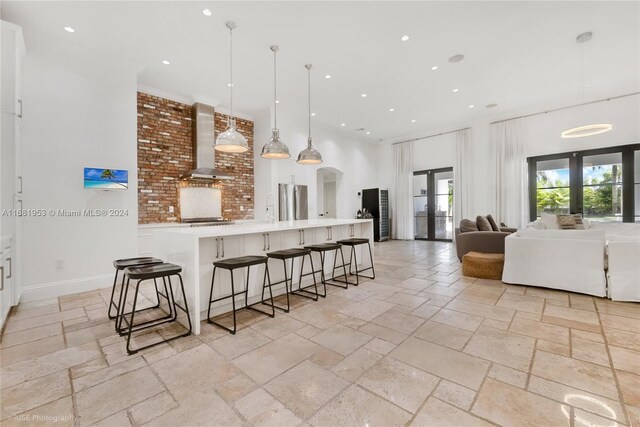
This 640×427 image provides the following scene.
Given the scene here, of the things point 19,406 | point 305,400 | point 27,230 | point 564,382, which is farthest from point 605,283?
point 27,230

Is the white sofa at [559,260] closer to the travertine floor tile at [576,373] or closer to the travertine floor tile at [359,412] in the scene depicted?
the travertine floor tile at [576,373]

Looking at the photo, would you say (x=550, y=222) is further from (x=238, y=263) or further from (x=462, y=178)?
(x=238, y=263)

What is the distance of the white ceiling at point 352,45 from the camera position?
11.0 feet

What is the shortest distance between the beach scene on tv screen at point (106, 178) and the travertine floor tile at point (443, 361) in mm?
4499

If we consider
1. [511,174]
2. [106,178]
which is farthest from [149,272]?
[511,174]

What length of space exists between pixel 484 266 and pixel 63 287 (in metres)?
6.16

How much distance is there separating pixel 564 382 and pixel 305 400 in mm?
1661

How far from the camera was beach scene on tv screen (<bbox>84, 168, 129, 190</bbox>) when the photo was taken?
161 inches

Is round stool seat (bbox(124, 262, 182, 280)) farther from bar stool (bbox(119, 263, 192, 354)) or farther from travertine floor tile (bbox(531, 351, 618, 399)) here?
travertine floor tile (bbox(531, 351, 618, 399))

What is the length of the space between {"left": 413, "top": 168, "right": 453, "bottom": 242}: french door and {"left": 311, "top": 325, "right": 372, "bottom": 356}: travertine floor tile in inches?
290

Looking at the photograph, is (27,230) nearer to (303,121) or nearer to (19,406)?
(19,406)

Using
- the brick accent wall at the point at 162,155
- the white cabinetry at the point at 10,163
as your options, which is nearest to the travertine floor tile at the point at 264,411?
the white cabinetry at the point at 10,163

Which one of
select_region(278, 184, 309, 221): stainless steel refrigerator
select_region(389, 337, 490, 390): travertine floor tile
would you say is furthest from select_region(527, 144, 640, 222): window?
select_region(389, 337, 490, 390): travertine floor tile

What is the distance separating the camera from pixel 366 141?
9.87m
